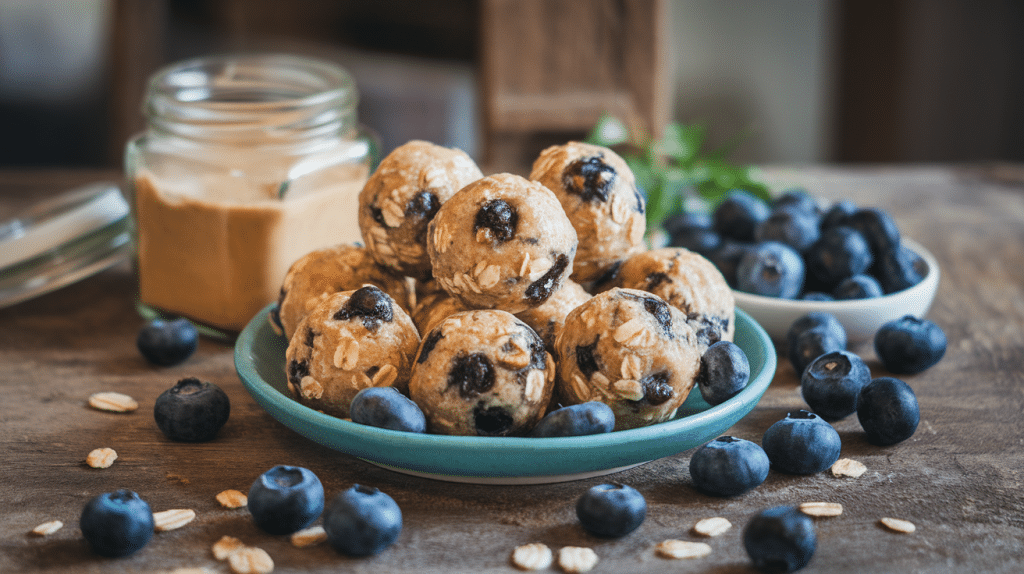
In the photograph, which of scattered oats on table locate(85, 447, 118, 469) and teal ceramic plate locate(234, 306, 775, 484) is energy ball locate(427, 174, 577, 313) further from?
scattered oats on table locate(85, 447, 118, 469)

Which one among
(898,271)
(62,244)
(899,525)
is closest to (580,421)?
(899,525)

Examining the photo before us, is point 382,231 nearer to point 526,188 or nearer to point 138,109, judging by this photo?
point 526,188

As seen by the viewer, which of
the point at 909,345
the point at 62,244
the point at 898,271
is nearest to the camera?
the point at 909,345

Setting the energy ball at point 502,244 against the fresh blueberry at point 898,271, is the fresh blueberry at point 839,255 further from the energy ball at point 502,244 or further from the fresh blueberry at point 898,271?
the energy ball at point 502,244

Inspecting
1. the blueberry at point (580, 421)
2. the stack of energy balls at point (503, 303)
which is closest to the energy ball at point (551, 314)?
the stack of energy balls at point (503, 303)

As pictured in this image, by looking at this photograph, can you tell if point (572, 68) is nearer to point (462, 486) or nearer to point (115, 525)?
point (462, 486)

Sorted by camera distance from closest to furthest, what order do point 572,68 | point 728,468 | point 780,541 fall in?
1. point 780,541
2. point 728,468
3. point 572,68

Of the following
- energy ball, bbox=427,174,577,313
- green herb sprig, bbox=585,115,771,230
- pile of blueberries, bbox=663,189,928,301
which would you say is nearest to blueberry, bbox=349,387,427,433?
energy ball, bbox=427,174,577,313
